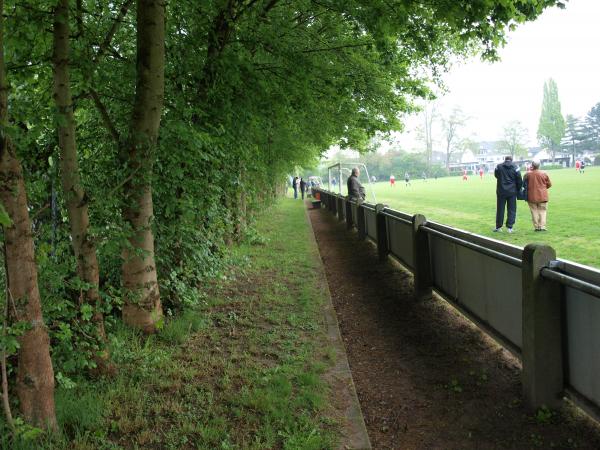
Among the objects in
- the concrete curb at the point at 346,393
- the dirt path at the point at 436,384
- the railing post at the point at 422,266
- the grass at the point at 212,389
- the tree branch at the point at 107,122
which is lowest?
the dirt path at the point at 436,384

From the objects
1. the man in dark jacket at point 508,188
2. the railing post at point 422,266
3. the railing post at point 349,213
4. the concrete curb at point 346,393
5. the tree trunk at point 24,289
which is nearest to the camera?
the tree trunk at point 24,289

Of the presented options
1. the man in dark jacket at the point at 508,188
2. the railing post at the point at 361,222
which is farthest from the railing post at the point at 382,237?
the man in dark jacket at the point at 508,188

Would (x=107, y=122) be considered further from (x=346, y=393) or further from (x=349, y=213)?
(x=349, y=213)

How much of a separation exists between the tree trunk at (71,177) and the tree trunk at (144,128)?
502 mm

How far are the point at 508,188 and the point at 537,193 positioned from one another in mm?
619

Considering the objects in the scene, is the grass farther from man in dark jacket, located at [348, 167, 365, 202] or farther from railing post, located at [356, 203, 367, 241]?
man in dark jacket, located at [348, 167, 365, 202]

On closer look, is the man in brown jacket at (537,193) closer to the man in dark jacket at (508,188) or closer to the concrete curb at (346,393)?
the man in dark jacket at (508,188)

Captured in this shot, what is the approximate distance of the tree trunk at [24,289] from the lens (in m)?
2.56

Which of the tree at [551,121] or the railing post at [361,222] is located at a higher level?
the tree at [551,121]

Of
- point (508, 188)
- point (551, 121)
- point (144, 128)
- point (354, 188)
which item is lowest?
point (508, 188)

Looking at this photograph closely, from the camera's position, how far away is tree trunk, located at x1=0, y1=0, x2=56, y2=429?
2562mm

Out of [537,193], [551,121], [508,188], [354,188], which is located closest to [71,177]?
[508,188]

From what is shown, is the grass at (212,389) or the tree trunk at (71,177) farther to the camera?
the tree trunk at (71,177)

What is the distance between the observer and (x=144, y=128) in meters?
4.30
